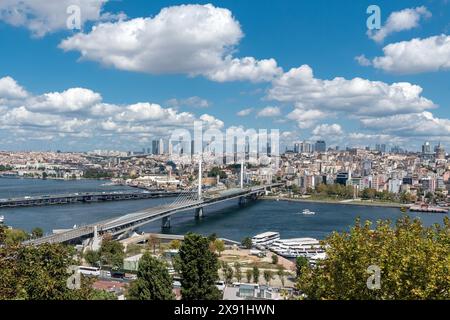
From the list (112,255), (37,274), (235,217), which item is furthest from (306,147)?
(37,274)

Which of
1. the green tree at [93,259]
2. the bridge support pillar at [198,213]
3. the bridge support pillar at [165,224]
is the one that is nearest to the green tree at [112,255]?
the green tree at [93,259]

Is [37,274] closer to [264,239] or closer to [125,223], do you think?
[264,239]

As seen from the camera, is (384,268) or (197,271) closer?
(384,268)

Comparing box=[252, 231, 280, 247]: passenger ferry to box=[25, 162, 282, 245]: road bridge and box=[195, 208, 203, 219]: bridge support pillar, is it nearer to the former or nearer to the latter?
box=[25, 162, 282, 245]: road bridge

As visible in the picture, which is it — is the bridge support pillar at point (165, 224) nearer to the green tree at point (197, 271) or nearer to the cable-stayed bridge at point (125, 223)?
the cable-stayed bridge at point (125, 223)

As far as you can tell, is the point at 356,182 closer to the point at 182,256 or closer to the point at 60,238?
the point at 60,238

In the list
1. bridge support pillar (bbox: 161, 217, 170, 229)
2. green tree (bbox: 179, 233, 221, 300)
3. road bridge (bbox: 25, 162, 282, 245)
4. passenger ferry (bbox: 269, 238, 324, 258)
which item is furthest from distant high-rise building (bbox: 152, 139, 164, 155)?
green tree (bbox: 179, 233, 221, 300)
